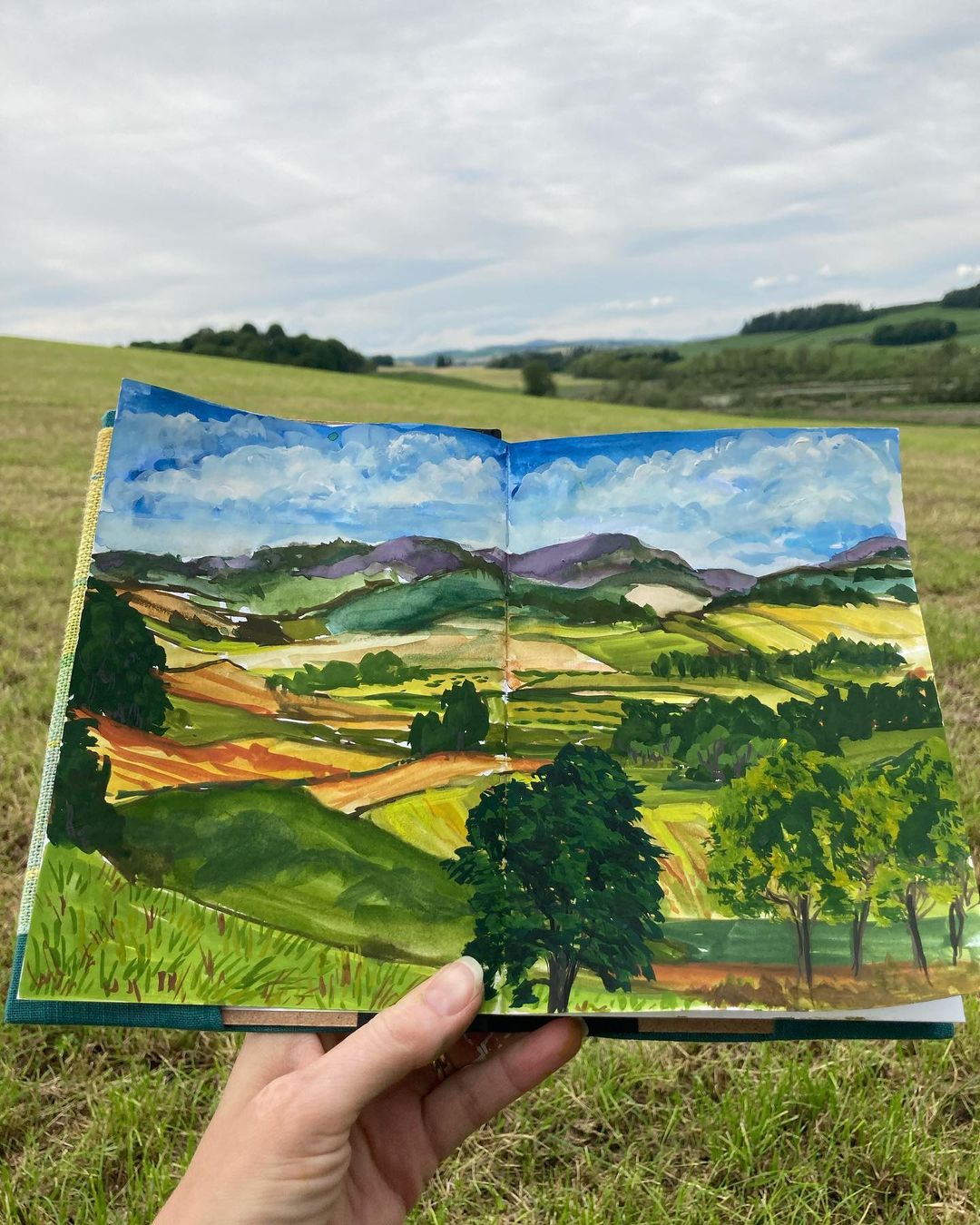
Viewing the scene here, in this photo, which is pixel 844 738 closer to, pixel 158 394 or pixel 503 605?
pixel 503 605

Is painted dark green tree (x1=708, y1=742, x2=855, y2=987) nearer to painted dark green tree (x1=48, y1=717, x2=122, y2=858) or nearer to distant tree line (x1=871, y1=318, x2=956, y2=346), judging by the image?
painted dark green tree (x1=48, y1=717, x2=122, y2=858)

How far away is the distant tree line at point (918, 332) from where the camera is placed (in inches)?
925

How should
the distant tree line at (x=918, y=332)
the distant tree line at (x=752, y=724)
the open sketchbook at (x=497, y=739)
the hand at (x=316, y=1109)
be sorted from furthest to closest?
the distant tree line at (x=918, y=332)
the distant tree line at (x=752, y=724)
the open sketchbook at (x=497, y=739)
the hand at (x=316, y=1109)

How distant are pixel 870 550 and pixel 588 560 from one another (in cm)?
43

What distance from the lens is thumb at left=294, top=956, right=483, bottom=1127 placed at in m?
1.02

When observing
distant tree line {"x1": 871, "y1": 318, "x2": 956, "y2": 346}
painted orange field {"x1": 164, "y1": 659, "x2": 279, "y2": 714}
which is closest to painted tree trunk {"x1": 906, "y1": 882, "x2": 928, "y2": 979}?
painted orange field {"x1": 164, "y1": 659, "x2": 279, "y2": 714}

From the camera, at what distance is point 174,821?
117 cm

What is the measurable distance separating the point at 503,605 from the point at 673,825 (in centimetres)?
41

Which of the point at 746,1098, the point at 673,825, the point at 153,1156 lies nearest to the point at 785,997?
the point at 673,825

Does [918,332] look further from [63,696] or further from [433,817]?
[63,696]

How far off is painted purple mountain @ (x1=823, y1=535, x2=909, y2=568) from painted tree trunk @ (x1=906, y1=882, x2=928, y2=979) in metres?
0.47

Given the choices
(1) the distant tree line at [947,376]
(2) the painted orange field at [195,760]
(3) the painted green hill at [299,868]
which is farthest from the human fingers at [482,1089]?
(1) the distant tree line at [947,376]

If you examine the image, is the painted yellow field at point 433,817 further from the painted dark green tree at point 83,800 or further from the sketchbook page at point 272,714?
the painted dark green tree at point 83,800

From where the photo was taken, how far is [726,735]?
1226mm
